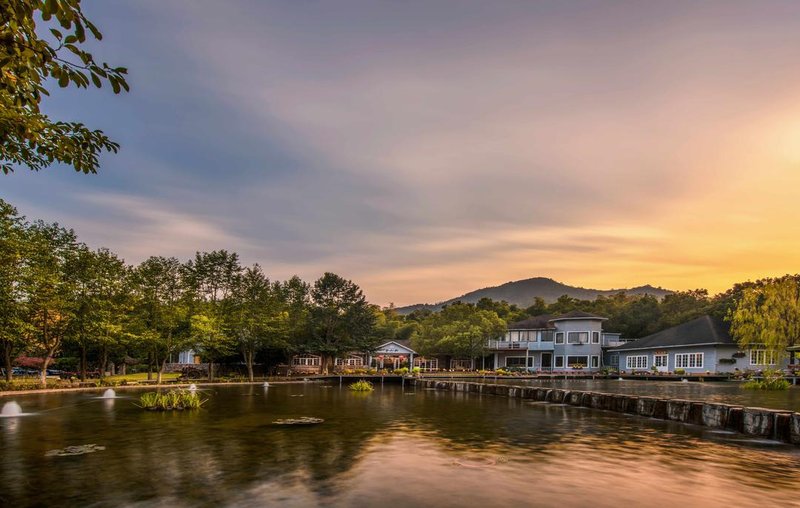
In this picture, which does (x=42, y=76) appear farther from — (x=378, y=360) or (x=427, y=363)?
(x=427, y=363)

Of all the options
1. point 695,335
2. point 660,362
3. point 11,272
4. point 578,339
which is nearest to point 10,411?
point 11,272

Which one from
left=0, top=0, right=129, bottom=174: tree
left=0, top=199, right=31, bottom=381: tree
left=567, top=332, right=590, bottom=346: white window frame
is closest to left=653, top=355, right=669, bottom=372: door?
left=567, top=332, right=590, bottom=346: white window frame

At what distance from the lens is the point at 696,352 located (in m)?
61.6

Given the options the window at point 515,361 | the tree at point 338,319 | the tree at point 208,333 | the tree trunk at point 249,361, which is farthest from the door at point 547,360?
the tree at point 208,333

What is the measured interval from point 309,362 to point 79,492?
216 feet

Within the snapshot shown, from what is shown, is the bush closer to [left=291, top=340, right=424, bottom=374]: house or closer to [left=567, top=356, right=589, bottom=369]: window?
[left=567, top=356, right=589, bottom=369]: window

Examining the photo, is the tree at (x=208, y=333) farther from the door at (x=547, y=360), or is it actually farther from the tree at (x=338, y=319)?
the door at (x=547, y=360)

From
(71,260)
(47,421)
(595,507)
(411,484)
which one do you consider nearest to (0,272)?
(71,260)

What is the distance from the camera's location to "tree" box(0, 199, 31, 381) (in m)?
32.5

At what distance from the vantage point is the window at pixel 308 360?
72.1 m

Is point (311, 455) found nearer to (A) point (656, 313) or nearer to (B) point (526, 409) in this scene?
(B) point (526, 409)

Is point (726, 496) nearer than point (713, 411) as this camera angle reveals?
Yes

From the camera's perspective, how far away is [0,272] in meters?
32.7

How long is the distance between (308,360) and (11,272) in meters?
43.8
